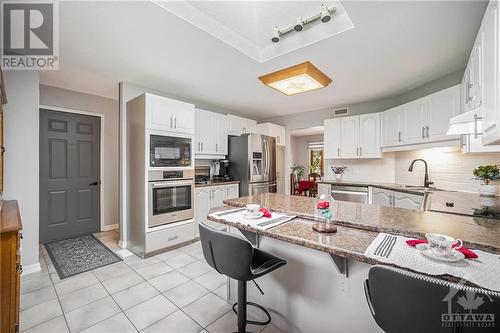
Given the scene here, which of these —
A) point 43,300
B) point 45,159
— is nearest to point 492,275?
point 43,300

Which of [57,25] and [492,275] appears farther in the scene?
[57,25]

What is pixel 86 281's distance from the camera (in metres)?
2.33

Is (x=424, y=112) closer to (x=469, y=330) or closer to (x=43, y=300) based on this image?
(x=469, y=330)

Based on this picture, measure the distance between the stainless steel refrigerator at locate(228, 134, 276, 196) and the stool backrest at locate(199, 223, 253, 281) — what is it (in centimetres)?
295

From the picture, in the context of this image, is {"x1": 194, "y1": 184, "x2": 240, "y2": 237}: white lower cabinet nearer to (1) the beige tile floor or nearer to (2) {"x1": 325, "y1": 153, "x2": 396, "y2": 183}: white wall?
(1) the beige tile floor

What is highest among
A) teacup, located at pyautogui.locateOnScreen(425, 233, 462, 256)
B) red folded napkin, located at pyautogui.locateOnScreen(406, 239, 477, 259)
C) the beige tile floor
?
teacup, located at pyautogui.locateOnScreen(425, 233, 462, 256)

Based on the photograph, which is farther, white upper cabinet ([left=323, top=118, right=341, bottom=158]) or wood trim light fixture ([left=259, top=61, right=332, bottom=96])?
white upper cabinet ([left=323, top=118, right=341, bottom=158])

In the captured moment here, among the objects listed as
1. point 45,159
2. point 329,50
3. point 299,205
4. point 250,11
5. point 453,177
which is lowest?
point 299,205

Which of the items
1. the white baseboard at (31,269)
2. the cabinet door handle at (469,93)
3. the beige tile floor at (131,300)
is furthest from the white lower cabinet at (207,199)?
the cabinet door handle at (469,93)

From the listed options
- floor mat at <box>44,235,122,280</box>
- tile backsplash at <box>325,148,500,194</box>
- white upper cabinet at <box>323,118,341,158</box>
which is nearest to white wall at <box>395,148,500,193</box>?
tile backsplash at <box>325,148,500,194</box>

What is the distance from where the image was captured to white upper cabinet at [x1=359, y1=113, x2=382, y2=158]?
394cm

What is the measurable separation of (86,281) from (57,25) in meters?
2.54

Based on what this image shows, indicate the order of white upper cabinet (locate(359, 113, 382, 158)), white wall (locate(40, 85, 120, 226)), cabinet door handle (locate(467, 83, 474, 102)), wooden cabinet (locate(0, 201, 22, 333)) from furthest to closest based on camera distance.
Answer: white upper cabinet (locate(359, 113, 382, 158))
white wall (locate(40, 85, 120, 226))
cabinet door handle (locate(467, 83, 474, 102))
wooden cabinet (locate(0, 201, 22, 333))

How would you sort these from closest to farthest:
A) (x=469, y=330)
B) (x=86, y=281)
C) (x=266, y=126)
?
1. (x=469, y=330)
2. (x=86, y=281)
3. (x=266, y=126)
